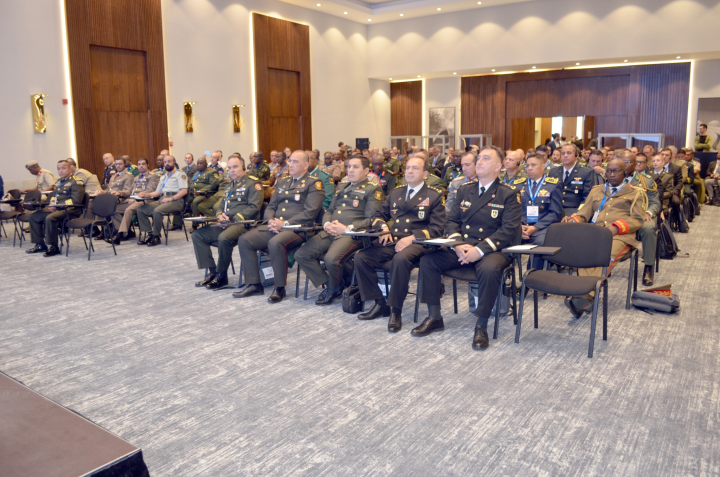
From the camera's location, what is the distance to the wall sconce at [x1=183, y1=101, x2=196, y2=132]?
14.2m

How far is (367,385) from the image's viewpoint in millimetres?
3246

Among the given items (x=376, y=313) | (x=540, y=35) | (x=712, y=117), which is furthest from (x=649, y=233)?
(x=712, y=117)

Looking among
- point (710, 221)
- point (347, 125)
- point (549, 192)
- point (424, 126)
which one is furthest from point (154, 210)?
point (424, 126)

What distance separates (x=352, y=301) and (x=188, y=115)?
11.1 meters

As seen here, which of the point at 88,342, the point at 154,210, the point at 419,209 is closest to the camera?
the point at 88,342

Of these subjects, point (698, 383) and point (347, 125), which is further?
point (347, 125)

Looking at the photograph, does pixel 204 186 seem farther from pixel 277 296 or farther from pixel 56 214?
pixel 277 296

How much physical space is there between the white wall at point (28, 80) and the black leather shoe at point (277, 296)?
8873 mm

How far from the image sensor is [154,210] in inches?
326

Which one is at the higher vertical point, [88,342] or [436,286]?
[436,286]

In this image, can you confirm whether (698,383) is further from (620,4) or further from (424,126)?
(424,126)

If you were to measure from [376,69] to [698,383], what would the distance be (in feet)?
55.5

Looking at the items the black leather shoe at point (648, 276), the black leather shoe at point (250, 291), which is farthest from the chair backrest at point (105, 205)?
the black leather shoe at point (648, 276)

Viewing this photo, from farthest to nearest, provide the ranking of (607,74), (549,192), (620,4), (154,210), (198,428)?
(607,74) → (620,4) → (154,210) → (549,192) → (198,428)
